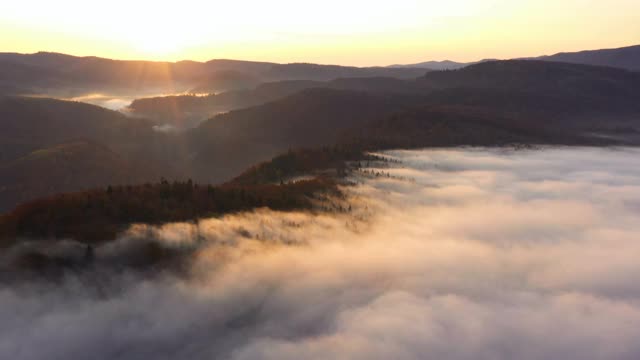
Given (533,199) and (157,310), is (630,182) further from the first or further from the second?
(157,310)

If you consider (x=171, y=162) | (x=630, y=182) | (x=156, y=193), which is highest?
(x=156, y=193)

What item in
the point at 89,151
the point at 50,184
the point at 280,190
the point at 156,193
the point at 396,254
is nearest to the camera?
the point at 156,193

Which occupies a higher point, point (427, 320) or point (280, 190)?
point (280, 190)

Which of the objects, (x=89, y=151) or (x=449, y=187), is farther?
(x=89, y=151)

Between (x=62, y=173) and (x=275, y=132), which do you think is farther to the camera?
(x=275, y=132)

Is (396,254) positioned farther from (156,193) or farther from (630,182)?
(630,182)

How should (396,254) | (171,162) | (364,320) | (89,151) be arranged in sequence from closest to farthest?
(364,320)
(396,254)
(89,151)
(171,162)

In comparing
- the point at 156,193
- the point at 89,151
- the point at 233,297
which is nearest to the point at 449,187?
the point at 156,193

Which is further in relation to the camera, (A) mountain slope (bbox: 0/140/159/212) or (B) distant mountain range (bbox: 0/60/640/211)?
(B) distant mountain range (bbox: 0/60/640/211)

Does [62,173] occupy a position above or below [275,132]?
below

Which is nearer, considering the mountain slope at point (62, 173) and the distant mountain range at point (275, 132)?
the mountain slope at point (62, 173)
